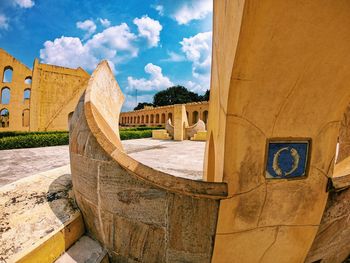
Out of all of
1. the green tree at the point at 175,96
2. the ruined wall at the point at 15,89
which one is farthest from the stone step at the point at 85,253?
the green tree at the point at 175,96

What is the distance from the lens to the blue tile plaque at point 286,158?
167 centimetres

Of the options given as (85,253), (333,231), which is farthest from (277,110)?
(85,253)

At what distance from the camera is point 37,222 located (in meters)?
2.06

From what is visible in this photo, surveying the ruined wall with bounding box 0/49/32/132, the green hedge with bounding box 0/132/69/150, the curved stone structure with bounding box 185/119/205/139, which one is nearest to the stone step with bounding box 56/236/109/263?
the green hedge with bounding box 0/132/69/150

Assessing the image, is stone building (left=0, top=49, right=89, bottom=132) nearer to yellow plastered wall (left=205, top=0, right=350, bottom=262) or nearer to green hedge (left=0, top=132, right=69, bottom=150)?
green hedge (left=0, top=132, right=69, bottom=150)

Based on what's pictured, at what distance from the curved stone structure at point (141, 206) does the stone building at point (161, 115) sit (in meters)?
28.2

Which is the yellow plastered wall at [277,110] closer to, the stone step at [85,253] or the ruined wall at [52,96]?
the stone step at [85,253]

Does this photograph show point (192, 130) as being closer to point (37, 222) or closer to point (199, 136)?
point (199, 136)

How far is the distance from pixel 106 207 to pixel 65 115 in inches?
773

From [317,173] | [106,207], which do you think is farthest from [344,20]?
[106,207]

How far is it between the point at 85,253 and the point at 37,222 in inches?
24.8

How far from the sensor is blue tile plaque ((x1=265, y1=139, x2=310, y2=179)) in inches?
65.8

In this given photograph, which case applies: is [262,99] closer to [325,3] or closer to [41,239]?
[325,3]

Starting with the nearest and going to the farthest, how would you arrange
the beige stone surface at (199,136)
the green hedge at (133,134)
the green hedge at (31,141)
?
the green hedge at (31,141) < the beige stone surface at (199,136) < the green hedge at (133,134)
